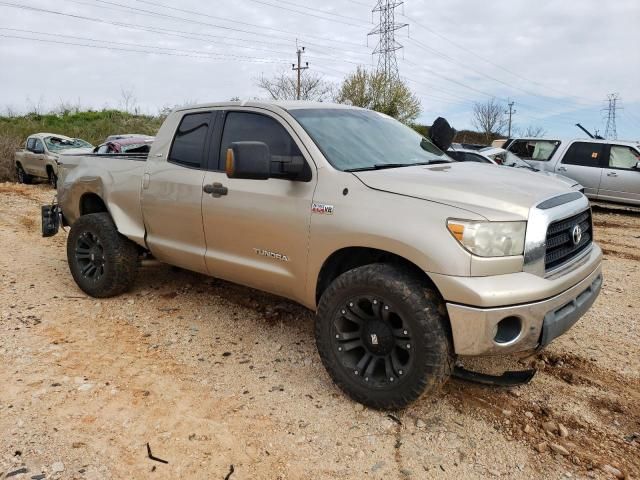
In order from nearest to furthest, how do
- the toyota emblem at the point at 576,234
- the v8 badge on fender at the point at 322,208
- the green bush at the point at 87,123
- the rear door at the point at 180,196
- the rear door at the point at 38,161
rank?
1. the toyota emblem at the point at 576,234
2. the v8 badge on fender at the point at 322,208
3. the rear door at the point at 180,196
4. the rear door at the point at 38,161
5. the green bush at the point at 87,123

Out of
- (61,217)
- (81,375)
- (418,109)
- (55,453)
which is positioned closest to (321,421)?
(55,453)

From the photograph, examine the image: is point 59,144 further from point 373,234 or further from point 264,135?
point 373,234

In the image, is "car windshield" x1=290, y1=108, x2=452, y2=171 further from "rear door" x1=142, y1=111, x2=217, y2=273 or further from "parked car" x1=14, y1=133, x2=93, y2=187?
"parked car" x1=14, y1=133, x2=93, y2=187

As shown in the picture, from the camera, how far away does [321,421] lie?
290 cm

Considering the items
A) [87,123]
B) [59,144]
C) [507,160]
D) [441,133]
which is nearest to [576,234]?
[441,133]

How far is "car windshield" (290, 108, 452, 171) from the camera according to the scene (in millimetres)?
3328

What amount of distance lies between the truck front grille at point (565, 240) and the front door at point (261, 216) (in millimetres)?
1410

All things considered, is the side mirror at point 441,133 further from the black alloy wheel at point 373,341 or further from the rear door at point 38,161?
the rear door at point 38,161

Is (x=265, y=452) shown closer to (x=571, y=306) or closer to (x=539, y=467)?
(x=539, y=467)

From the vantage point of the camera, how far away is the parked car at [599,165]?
38.1 ft

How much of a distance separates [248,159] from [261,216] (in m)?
0.52

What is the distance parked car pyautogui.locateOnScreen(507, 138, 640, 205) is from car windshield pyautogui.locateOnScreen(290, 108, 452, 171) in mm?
9636

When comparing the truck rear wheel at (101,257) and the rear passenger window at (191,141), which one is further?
the truck rear wheel at (101,257)

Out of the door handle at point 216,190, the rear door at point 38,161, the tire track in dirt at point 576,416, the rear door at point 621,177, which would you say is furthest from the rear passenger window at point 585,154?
the rear door at point 38,161
